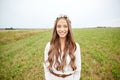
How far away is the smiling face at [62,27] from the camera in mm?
3154

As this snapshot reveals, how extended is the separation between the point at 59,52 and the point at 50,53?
0.18m

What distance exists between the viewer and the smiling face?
315 cm

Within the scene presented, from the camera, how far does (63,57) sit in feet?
10.2

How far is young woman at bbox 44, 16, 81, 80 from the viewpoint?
9.96 ft

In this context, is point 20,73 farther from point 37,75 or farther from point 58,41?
point 58,41

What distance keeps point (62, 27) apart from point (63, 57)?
597mm

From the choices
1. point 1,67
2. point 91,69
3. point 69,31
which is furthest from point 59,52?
point 1,67

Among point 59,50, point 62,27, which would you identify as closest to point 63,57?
point 59,50

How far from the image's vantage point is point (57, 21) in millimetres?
3184

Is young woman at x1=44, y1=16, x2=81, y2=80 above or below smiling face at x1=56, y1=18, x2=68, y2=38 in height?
below

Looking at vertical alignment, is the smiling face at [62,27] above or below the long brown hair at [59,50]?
above

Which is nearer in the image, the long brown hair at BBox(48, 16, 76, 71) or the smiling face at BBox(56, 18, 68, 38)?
the long brown hair at BBox(48, 16, 76, 71)

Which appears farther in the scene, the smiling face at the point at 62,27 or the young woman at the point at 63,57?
the smiling face at the point at 62,27

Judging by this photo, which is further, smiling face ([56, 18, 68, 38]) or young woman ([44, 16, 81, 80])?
smiling face ([56, 18, 68, 38])
